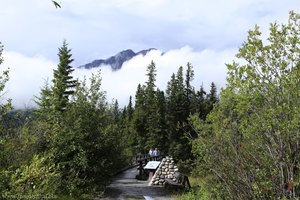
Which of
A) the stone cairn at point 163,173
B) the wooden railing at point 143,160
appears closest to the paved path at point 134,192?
Answer: the stone cairn at point 163,173

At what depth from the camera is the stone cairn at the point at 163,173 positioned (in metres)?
22.0

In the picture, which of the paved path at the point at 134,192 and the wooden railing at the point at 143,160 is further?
the wooden railing at the point at 143,160

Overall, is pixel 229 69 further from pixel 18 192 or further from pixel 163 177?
pixel 163 177

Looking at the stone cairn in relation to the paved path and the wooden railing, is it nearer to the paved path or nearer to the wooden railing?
the paved path

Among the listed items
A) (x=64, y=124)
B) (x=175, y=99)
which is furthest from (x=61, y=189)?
(x=175, y=99)

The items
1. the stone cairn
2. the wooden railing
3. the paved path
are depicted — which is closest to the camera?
the paved path

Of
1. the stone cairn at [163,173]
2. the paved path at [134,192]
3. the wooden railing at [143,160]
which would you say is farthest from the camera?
the wooden railing at [143,160]

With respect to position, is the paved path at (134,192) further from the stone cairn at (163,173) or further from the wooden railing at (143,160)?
the wooden railing at (143,160)

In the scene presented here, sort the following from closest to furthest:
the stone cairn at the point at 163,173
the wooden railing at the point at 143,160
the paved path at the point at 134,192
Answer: the paved path at the point at 134,192 → the stone cairn at the point at 163,173 → the wooden railing at the point at 143,160

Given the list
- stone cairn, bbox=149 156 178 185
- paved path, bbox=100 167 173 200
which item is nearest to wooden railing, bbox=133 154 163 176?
paved path, bbox=100 167 173 200

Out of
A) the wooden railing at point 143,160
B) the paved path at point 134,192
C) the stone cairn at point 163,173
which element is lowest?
the paved path at point 134,192

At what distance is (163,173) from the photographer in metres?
22.2

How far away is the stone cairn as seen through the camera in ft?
72.1

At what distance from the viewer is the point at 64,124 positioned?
16.5 metres
